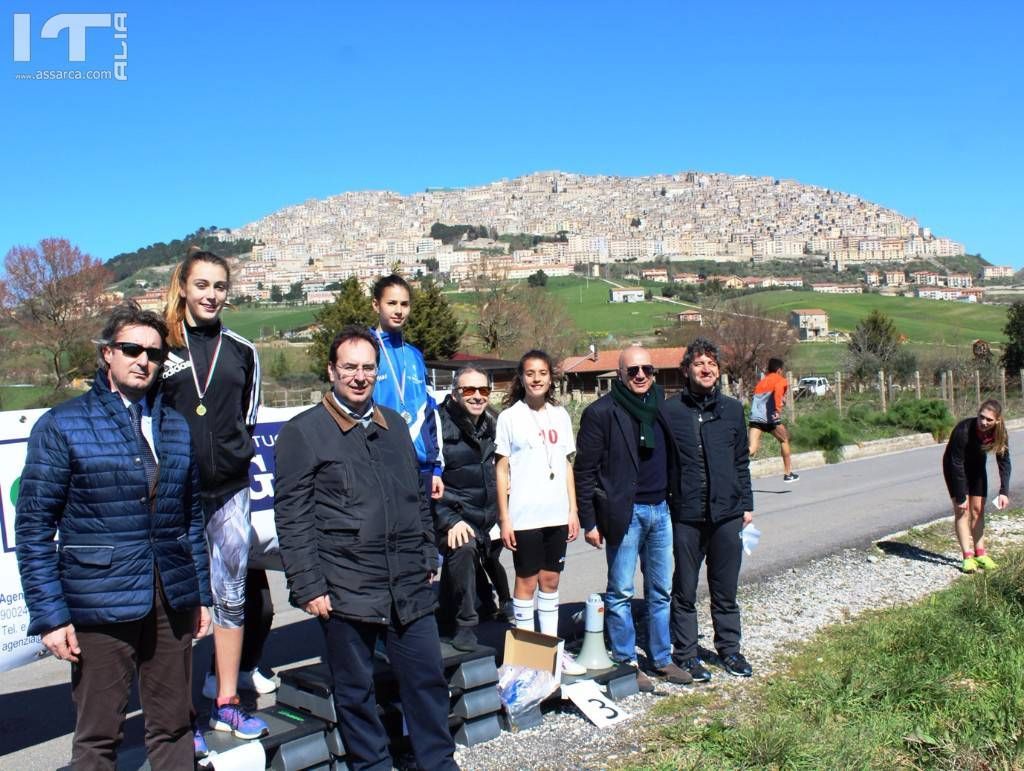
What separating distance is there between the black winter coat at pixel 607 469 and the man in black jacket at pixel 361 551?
1.74 meters

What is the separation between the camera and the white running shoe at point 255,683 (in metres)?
5.59

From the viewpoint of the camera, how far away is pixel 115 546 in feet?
12.2

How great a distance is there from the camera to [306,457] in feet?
13.4

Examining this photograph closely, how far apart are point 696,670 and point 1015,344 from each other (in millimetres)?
44815

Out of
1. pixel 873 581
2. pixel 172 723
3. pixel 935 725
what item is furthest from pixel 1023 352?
pixel 172 723

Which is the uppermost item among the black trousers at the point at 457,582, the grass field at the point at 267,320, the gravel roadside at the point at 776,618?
the grass field at the point at 267,320

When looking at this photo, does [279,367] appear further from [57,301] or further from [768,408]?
[768,408]

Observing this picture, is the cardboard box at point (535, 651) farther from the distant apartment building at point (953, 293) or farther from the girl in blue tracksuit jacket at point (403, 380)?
the distant apartment building at point (953, 293)

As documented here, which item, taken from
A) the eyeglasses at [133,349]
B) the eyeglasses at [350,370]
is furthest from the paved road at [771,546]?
the eyeglasses at [350,370]

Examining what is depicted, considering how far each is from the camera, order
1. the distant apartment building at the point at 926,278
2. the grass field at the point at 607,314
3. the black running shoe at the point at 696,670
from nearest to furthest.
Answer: the black running shoe at the point at 696,670, the grass field at the point at 607,314, the distant apartment building at the point at 926,278

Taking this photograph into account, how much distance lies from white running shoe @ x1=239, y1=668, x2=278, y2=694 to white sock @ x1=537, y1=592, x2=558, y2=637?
168 cm

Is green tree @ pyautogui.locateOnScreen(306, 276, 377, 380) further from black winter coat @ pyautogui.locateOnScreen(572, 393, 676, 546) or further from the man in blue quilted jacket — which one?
the man in blue quilted jacket

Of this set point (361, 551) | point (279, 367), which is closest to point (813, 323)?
point (279, 367)

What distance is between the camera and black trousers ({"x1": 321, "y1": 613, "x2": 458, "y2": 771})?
413 cm
